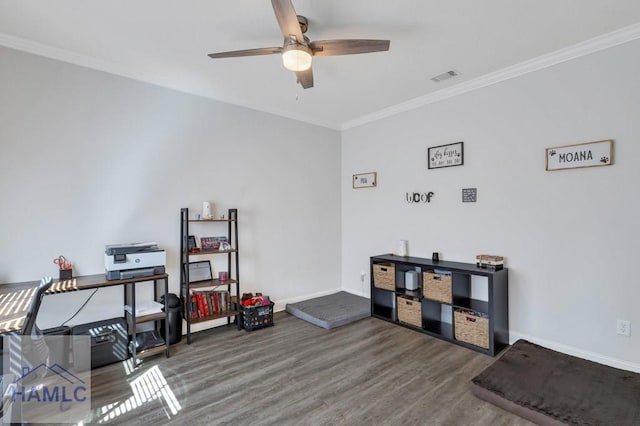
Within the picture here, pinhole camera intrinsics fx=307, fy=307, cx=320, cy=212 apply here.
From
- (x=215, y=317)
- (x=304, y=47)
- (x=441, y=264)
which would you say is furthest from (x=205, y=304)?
(x=304, y=47)

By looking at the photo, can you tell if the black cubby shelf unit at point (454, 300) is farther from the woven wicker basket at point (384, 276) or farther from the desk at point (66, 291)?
the desk at point (66, 291)

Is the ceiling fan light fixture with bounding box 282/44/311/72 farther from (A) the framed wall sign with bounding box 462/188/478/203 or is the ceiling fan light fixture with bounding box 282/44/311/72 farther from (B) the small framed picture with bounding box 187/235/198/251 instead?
(A) the framed wall sign with bounding box 462/188/478/203

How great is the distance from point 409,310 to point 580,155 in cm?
222

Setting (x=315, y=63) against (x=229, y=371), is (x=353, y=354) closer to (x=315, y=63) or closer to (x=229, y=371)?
(x=229, y=371)

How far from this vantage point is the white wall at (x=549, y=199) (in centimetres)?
247

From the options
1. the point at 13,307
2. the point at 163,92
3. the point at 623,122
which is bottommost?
the point at 13,307

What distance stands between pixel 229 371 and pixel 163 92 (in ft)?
9.38

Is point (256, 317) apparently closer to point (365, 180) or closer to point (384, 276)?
point (384, 276)

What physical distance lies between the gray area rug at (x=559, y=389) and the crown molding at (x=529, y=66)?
8.53 ft

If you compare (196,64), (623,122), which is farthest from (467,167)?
(196,64)

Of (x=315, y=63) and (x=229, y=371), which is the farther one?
(x=315, y=63)

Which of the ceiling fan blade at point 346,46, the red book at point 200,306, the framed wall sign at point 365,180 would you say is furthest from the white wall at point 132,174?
the ceiling fan blade at point 346,46

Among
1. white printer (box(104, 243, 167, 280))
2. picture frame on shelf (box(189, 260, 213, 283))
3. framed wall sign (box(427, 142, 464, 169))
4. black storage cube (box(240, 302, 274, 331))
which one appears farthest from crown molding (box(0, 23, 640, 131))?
black storage cube (box(240, 302, 274, 331))

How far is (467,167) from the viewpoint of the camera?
11.2 feet
